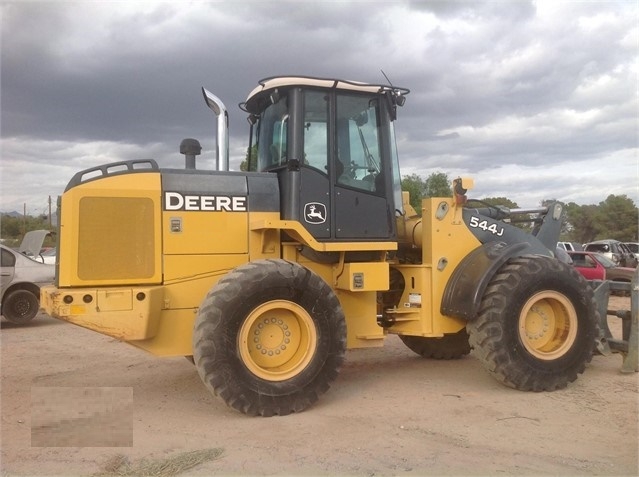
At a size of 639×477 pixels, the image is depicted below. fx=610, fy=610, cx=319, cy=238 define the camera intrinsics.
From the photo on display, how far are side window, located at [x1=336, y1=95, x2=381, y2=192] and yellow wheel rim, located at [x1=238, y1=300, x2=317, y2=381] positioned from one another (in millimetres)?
1507

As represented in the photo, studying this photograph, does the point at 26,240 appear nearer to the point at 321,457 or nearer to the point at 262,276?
the point at 262,276

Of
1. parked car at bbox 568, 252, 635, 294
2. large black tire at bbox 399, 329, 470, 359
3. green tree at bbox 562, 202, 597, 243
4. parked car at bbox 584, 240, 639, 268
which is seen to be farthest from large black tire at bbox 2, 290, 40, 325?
green tree at bbox 562, 202, 597, 243

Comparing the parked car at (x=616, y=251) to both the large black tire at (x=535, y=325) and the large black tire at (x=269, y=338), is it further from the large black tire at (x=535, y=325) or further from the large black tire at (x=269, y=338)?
the large black tire at (x=269, y=338)

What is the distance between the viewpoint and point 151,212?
5816 mm

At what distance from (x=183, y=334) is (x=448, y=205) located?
10.3 ft

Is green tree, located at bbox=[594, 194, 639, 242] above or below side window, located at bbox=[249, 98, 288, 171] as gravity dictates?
above

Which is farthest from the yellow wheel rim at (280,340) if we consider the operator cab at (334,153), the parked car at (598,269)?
the parked car at (598,269)

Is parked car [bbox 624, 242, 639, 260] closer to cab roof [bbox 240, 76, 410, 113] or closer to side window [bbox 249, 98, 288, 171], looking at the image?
cab roof [bbox 240, 76, 410, 113]

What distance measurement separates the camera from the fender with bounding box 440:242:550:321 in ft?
20.5

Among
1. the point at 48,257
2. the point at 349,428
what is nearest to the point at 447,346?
the point at 349,428

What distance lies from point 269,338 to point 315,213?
1334mm

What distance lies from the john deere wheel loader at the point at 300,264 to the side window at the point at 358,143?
16 millimetres

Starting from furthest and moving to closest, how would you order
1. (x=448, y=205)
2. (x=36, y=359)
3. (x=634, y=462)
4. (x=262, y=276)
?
(x=36, y=359) < (x=448, y=205) < (x=262, y=276) < (x=634, y=462)

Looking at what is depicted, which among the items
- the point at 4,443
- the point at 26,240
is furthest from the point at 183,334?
the point at 26,240
